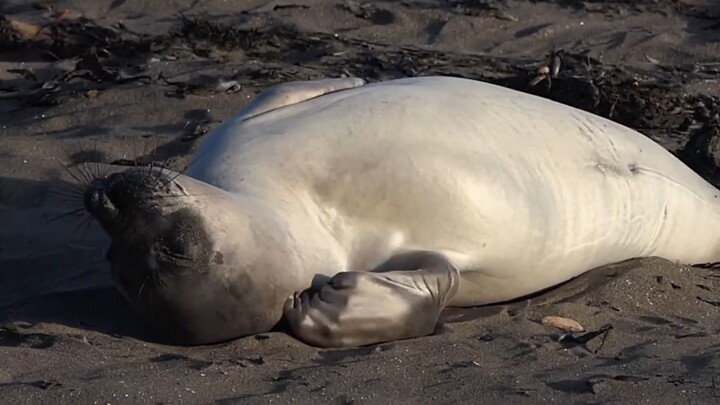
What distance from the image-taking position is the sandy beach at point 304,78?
146 inches

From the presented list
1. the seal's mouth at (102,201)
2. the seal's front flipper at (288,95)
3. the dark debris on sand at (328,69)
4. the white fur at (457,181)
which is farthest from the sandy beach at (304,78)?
the seal's front flipper at (288,95)

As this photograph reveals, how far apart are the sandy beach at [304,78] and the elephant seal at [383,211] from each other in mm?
103

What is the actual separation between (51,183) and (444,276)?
221 cm

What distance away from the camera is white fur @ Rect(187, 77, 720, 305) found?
4.42 meters

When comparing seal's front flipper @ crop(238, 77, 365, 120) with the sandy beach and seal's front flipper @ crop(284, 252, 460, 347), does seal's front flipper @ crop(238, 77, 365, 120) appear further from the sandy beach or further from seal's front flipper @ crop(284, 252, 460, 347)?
seal's front flipper @ crop(284, 252, 460, 347)

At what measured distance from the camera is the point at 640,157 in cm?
519

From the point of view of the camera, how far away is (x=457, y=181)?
4504 millimetres

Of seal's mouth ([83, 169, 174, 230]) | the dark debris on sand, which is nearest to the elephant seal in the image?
seal's mouth ([83, 169, 174, 230])

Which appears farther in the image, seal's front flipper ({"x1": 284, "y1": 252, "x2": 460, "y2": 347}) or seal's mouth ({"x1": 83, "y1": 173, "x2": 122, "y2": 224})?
seal's front flipper ({"x1": 284, "y1": 252, "x2": 460, "y2": 347})

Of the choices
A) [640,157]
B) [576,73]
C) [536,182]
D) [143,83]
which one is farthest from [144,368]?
[576,73]

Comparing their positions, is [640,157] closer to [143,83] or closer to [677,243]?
[677,243]

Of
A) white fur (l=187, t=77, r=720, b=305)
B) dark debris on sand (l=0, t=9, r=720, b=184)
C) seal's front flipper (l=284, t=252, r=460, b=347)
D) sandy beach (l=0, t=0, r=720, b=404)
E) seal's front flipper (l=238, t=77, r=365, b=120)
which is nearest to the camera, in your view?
sandy beach (l=0, t=0, r=720, b=404)

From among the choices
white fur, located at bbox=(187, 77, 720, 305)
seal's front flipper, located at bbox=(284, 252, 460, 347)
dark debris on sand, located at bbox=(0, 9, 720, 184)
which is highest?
white fur, located at bbox=(187, 77, 720, 305)

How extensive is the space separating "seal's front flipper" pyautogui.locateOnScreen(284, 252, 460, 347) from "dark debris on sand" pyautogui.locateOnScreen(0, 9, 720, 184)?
7.61 ft
